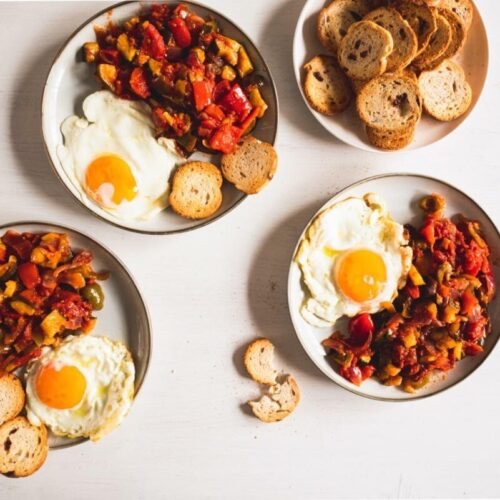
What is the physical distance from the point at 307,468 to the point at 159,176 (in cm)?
244

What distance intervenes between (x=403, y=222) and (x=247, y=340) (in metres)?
1.42

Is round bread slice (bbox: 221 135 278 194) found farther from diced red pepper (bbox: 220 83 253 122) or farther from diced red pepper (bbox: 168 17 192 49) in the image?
diced red pepper (bbox: 168 17 192 49)

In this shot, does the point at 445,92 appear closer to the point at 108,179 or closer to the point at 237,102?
the point at 237,102

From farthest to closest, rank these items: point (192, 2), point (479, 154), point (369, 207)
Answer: point (479, 154) < point (369, 207) < point (192, 2)

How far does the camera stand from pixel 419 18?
11.9ft

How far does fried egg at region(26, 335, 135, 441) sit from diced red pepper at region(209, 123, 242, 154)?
154 centimetres

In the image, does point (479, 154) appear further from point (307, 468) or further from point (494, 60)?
point (307, 468)

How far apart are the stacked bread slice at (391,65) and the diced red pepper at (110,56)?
126cm

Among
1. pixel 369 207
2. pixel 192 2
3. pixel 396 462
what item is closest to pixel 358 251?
pixel 369 207

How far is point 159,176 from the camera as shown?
3725 mm

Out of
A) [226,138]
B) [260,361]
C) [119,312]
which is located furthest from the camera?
[260,361]

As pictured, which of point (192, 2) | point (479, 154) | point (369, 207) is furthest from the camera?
point (479, 154)

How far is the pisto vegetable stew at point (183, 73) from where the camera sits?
3.54 meters

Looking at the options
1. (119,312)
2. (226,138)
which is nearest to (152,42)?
(226,138)
